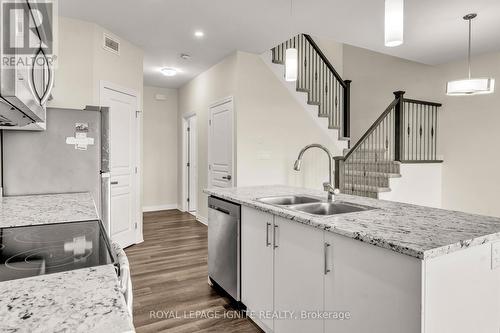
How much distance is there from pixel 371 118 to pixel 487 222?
5.11 meters

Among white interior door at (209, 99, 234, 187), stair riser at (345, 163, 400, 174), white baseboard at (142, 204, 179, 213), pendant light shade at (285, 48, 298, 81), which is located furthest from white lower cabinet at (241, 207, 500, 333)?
white baseboard at (142, 204, 179, 213)

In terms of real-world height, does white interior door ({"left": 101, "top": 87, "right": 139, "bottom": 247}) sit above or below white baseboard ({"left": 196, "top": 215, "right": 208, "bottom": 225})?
above

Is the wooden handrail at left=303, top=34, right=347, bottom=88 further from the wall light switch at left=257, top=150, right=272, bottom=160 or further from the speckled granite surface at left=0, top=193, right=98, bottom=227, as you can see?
the speckled granite surface at left=0, top=193, right=98, bottom=227

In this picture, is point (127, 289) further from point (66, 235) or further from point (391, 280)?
point (391, 280)

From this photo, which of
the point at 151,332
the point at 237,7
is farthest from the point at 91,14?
the point at 151,332

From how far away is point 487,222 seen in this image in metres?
1.49

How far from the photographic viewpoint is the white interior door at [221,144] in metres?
4.61

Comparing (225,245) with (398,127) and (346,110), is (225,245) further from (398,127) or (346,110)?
(346,110)

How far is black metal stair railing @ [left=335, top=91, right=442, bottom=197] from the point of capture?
476 cm

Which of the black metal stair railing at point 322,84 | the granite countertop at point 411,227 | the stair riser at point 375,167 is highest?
the black metal stair railing at point 322,84

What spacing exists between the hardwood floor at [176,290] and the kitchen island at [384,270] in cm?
59

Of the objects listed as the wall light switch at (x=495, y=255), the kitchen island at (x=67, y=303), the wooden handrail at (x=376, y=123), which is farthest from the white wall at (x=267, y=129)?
the kitchen island at (x=67, y=303)

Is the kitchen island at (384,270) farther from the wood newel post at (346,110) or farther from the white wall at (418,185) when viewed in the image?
the wood newel post at (346,110)

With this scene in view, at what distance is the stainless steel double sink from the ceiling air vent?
289 cm
